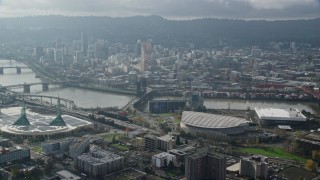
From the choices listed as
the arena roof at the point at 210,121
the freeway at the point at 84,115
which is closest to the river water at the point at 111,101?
the freeway at the point at 84,115

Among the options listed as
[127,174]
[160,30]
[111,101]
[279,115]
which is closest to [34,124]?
[127,174]

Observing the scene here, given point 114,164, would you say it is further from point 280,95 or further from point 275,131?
point 280,95

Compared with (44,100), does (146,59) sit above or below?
above

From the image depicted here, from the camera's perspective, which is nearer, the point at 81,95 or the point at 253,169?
the point at 253,169

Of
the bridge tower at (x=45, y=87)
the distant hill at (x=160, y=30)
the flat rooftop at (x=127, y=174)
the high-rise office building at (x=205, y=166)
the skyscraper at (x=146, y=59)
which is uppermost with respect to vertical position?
the distant hill at (x=160, y=30)

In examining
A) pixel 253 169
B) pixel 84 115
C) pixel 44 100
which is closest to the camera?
pixel 253 169

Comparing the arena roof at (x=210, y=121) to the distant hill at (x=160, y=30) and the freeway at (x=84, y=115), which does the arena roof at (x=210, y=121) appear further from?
the distant hill at (x=160, y=30)

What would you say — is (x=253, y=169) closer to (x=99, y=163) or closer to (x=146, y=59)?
(x=99, y=163)
